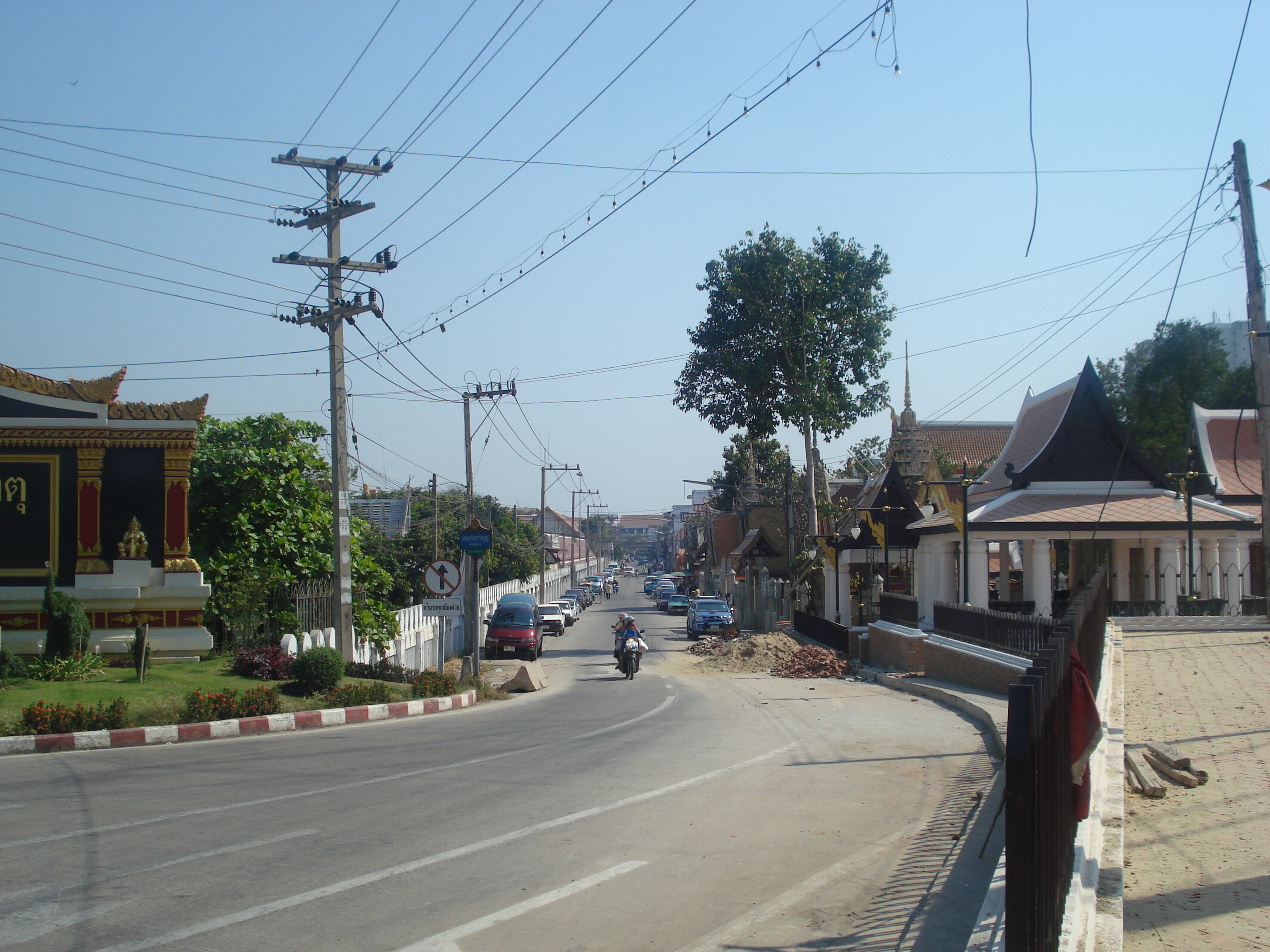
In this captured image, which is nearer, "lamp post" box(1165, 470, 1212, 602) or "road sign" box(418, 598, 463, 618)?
"road sign" box(418, 598, 463, 618)

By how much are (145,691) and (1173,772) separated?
541 inches

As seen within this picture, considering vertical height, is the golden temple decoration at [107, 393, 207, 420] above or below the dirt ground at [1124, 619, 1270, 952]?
above

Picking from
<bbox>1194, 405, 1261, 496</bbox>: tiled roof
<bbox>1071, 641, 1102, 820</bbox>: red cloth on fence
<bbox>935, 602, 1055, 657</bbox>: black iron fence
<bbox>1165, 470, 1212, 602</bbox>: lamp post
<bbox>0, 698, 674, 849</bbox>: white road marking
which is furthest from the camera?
<bbox>1194, 405, 1261, 496</bbox>: tiled roof

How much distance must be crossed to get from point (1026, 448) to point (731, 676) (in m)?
12.6

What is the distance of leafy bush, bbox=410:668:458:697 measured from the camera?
18281mm

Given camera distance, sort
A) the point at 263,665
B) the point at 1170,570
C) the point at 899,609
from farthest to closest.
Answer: the point at 1170,570 < the point at 899,609 < the point at 263,665

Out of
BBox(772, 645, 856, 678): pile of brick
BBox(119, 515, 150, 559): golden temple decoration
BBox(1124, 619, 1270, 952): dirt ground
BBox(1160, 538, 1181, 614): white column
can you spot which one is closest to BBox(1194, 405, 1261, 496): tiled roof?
BBox(1160, 538, 1181, 614): white column

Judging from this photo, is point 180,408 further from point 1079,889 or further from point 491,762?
point 1079,889

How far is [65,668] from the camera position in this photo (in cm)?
1599

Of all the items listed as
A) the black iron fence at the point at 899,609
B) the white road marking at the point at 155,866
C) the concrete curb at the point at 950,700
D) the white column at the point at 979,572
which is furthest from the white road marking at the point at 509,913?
the white column at the point at 979,572

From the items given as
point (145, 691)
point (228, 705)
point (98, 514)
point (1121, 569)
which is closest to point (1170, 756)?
point (228, 705)

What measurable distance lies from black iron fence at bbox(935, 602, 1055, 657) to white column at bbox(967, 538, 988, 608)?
23.7ft

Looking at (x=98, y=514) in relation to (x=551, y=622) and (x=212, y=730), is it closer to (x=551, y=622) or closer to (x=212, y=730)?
(x=212, y=730)

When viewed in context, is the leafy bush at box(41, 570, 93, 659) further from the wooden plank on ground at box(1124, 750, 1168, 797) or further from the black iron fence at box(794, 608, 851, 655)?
the black iron fence at box(794, 608, 851, 655)
